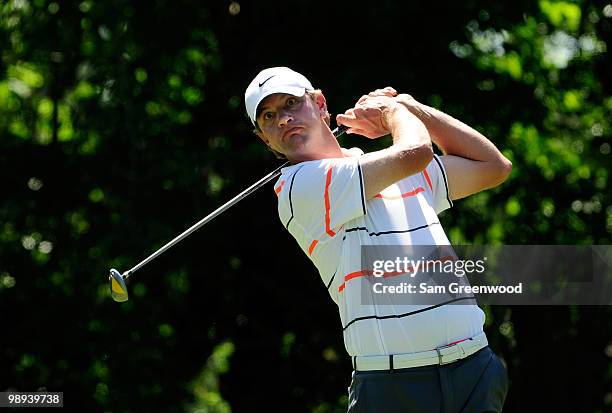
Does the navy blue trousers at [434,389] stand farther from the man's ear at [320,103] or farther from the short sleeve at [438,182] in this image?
the man's ear at [320,103]

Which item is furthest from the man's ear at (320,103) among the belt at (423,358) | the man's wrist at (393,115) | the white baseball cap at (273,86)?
the belt at (423,358)

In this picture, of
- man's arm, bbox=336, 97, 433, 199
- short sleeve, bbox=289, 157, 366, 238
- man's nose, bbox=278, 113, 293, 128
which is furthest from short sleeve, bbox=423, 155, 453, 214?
man's nose, bbox=278, 113, 293, 128

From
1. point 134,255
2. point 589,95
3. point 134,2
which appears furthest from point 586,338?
point 134,2

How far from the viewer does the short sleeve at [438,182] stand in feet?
8.89

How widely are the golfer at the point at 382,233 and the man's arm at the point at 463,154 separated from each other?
0.13 ft

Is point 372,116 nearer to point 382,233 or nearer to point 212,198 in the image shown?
point 382,233

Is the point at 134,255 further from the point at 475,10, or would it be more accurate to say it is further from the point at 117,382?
the point at 475,10

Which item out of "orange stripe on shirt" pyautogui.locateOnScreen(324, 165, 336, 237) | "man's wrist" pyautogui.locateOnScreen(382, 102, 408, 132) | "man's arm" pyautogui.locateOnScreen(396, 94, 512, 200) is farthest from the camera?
"man's arm" pyautogui.locateOnScreen(396, 94, 512, 200)

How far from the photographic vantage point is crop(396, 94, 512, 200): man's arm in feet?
9.26

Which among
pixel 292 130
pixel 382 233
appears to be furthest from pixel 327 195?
pixel 292 130

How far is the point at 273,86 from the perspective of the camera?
2750 mm

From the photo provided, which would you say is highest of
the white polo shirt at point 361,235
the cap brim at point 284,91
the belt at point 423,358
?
the cap brim at point 284,91

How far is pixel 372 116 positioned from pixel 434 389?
27.0 inches

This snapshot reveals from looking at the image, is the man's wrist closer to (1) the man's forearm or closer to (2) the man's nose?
(1) the man's forearm
